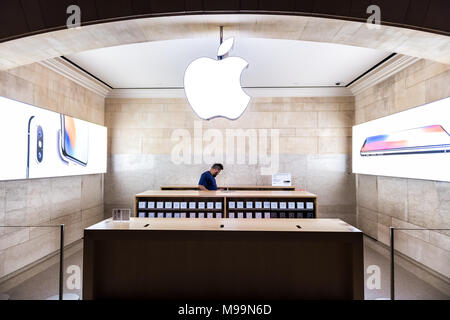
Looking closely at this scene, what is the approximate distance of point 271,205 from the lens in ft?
15.8

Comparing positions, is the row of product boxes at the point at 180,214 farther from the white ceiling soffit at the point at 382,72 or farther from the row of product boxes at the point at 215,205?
the white ceiling soffit at the point at 382,72

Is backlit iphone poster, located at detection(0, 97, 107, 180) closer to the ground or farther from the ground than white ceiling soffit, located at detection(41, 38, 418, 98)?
closer to the ground

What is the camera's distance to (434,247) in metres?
3.95

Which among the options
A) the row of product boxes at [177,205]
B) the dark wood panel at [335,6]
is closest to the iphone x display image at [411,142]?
the dark wood panel at [335,6]

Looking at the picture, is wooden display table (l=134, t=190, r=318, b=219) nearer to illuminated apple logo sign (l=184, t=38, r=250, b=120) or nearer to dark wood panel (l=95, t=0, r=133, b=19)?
illuminated apple logo sign (l=184, t=38, r=250, b=120)

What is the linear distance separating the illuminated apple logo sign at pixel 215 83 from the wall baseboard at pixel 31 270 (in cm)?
343

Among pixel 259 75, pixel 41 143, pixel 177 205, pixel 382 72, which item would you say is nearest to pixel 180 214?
pixel 177 205

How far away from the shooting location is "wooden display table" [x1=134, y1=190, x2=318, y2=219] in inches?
187

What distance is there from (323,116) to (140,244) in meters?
5.87

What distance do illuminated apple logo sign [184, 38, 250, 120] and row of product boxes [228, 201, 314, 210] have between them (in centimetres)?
184

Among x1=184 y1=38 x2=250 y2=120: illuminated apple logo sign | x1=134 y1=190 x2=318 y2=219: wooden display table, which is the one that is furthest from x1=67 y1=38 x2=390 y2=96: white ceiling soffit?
x1=134 y1=190 x2=318 y2=219: wooden display table

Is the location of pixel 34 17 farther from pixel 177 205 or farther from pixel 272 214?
pixel 272 214

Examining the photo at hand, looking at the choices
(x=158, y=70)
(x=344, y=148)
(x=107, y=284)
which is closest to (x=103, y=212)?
(x=158, y=70)
